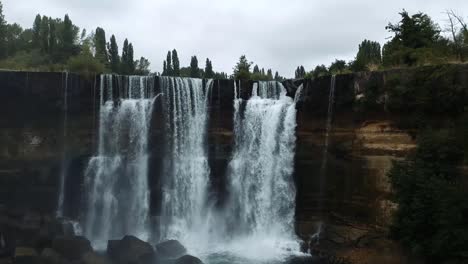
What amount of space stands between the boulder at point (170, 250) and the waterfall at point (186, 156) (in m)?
3.28

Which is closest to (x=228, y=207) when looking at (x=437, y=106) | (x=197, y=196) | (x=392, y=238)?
(x=197, y=196)

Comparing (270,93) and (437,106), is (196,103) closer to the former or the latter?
(270,93)

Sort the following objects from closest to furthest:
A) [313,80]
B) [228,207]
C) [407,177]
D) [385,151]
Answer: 1. [407,177]
2. [385,151]
3. [313,80]
4. [228,207]

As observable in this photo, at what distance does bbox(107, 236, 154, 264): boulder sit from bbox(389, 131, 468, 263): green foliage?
10443 mm

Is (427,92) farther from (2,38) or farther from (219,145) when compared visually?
(2,38)

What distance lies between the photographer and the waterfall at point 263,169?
2303 centimetres

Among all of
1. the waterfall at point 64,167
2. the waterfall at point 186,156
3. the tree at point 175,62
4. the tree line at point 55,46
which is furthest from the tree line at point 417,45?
the tree at point 175,62

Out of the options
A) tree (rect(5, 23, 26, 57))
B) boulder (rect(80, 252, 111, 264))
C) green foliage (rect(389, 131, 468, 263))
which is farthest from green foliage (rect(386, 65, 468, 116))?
tree (rect(5, 23, 26, 57))

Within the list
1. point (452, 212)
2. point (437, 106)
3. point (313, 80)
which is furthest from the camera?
point (313, 80)

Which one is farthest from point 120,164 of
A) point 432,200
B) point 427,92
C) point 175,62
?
point 175,62

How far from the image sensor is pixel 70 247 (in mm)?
18344

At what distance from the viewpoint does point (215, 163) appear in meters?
24.4

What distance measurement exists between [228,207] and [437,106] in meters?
11.8

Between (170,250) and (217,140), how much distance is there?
23.9 feet
